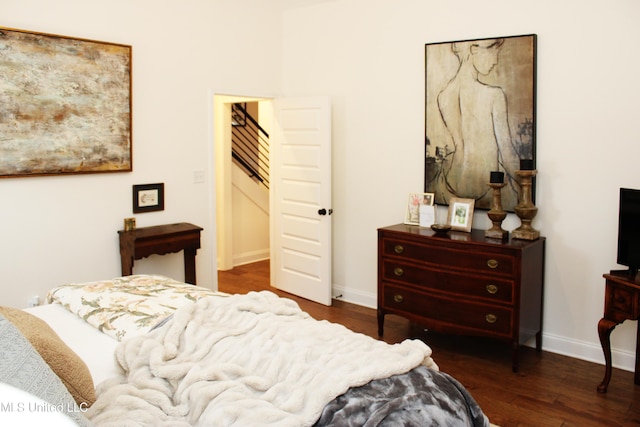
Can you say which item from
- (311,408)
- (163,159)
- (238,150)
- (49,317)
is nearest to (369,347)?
(311,408)

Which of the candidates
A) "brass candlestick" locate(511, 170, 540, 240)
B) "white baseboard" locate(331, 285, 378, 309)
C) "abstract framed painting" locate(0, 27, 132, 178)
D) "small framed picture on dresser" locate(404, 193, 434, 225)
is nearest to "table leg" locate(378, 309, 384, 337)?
"white baseboard" locate(331, 285, 378, 309)

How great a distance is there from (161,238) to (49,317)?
1696 millimetres

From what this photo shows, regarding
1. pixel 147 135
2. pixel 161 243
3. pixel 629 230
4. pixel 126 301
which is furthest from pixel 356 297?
pixel 126 301

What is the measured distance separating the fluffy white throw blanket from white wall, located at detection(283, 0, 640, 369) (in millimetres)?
2333

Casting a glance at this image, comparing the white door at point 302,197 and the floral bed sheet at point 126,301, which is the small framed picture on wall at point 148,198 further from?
→ the floral bed sheet at point 126,301

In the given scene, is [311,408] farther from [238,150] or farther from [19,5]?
[238,150]

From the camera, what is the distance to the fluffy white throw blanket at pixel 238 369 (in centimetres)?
164

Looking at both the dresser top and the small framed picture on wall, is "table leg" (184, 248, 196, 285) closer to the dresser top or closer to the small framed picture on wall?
the small framed picture on wall

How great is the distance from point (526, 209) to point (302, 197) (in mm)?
2225

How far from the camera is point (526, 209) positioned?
3.82 meters

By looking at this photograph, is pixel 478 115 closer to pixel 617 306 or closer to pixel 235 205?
pixel 617 306

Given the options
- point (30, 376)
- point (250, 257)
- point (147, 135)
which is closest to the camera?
point (30, 376)

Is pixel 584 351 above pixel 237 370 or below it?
below

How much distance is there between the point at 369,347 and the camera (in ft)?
6.79
